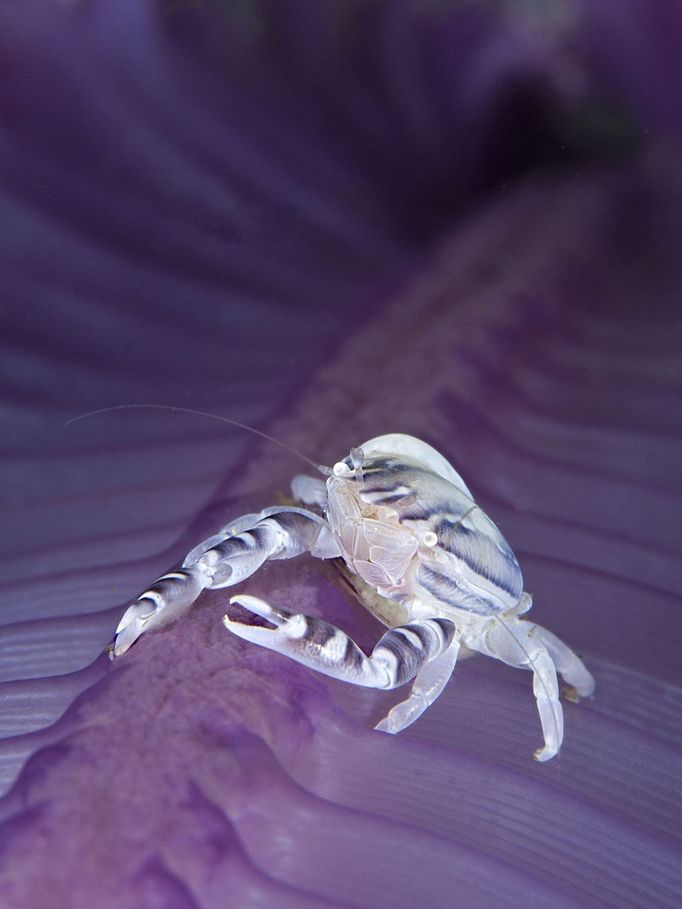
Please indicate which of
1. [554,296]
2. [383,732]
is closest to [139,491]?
[383,732]

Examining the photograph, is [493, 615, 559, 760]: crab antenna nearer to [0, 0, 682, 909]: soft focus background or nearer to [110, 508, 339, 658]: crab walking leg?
[0, 0, 682, 909]: soft focus background

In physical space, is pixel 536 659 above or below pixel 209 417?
below

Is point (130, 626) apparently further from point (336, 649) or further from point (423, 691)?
point (423, 691)

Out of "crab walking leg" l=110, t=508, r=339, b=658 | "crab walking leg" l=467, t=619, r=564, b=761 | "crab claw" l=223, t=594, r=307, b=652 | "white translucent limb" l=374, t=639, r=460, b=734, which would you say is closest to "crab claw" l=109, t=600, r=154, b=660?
"crab walking leg" l=110, t=508, r=339, b=658

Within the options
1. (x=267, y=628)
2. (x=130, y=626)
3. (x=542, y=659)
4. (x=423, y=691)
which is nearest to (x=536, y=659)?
(x=542, y=659)

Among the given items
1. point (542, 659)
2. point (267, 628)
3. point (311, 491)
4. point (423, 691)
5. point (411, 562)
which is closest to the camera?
point (267, 628)

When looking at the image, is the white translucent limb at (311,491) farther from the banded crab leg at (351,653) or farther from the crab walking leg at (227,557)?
the banded crab leg at (351,653)

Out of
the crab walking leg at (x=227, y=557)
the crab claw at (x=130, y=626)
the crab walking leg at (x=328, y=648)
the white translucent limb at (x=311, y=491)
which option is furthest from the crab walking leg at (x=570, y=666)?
the crab claw at (x=130, y=626)
